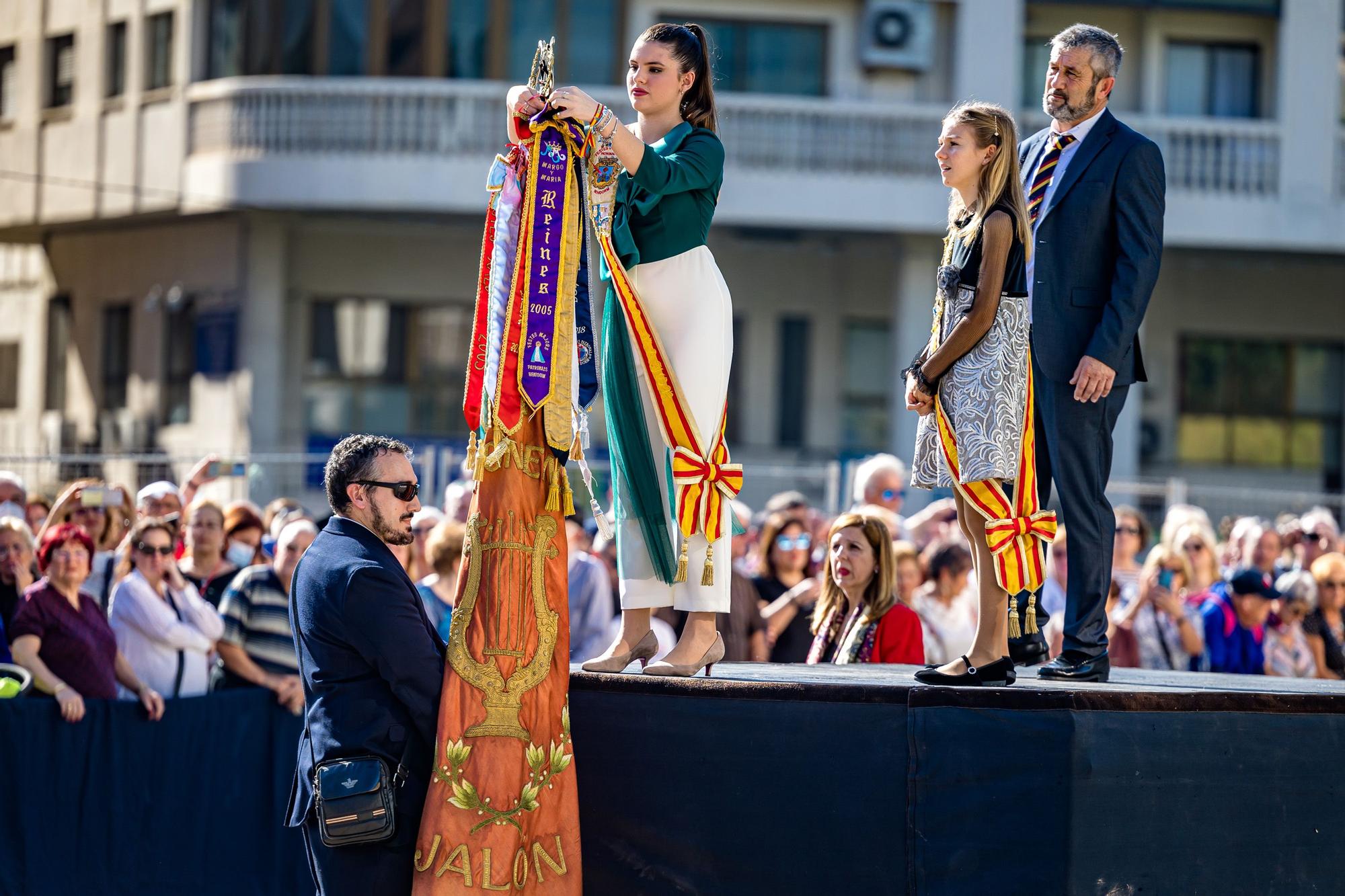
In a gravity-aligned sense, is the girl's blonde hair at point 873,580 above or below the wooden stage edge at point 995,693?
above

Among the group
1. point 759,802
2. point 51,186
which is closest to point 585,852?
point 759,802

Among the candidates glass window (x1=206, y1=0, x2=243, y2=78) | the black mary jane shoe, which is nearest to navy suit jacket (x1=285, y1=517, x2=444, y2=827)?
the black mary jane shoe

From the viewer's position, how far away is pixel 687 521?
522 cm

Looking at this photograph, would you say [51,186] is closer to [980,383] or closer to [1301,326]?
[1301,326]

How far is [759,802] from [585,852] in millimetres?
561

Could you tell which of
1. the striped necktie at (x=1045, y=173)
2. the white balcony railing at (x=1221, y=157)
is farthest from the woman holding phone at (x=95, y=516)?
the white balcony railing at (x=1221, y=157)

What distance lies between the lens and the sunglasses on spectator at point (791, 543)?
977cm

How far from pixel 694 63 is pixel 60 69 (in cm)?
1915

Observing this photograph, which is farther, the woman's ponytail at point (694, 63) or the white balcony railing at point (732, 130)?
the white balcony railing at point (732, 130)

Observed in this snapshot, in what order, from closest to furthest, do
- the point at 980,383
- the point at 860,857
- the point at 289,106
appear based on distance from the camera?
the point at 860,857 < the point at 980,383 < the point at 289,106

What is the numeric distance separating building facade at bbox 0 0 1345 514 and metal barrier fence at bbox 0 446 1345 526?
216 cm

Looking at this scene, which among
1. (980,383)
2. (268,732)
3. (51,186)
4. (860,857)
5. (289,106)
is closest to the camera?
(860,857)

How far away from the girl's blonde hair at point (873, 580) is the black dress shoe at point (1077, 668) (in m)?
1.57

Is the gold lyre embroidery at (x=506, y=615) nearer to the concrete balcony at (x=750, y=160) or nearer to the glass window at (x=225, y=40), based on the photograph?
the concrete balcony at (x=750, y=160)
